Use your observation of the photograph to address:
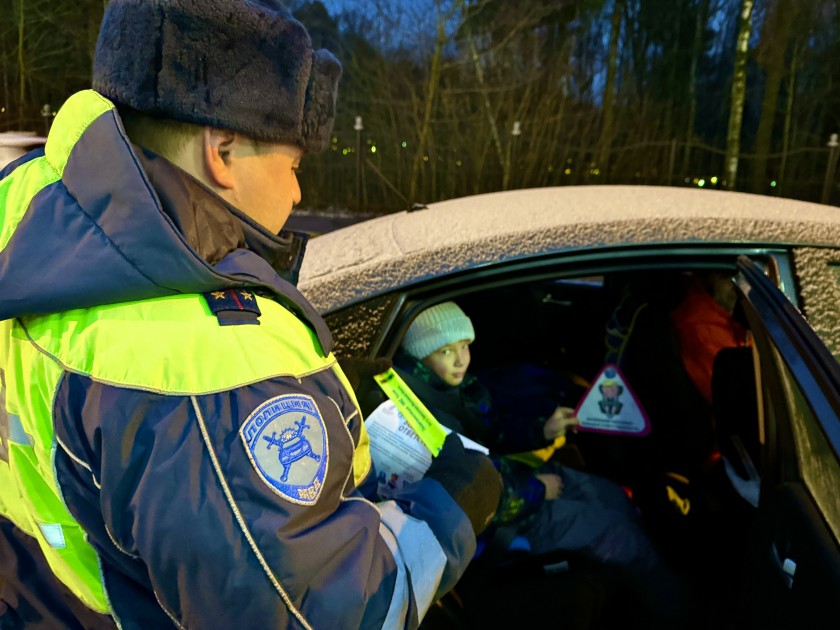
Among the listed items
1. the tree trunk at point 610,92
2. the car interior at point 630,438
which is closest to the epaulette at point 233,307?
the car interior at point 630,438

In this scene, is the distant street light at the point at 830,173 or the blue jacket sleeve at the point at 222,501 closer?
the blue jacket sleeve at the point at 222,501

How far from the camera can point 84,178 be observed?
75 centimetres

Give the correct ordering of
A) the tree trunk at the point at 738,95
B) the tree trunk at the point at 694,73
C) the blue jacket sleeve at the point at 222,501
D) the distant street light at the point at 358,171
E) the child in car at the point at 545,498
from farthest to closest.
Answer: the distant street light at the point at 358,171
the tree trunk at the point at 694,73
the tree trunk at the point at 738,95
the child in car at the point at 545,498
the blue jacket sleeve at the point at 222,501

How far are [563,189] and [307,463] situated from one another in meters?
1.70

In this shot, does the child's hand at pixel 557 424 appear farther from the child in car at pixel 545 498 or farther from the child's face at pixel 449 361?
the child's face at pixel 449 361

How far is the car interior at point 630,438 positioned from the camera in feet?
5.12

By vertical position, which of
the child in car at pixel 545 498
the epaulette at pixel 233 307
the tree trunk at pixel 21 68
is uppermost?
the tree trunk at pixel 21 68

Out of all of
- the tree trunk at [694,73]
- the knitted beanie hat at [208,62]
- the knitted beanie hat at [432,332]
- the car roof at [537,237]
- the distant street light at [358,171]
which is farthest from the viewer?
the distant street light at [358,171]

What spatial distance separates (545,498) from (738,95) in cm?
1331

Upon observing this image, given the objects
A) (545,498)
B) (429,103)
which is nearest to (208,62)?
(545,498)

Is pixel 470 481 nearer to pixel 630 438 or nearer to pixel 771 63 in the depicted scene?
pixel 630 438

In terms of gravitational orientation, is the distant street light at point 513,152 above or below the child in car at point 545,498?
above

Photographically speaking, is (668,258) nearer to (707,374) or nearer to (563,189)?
(563,189)

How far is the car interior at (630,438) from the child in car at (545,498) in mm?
80
